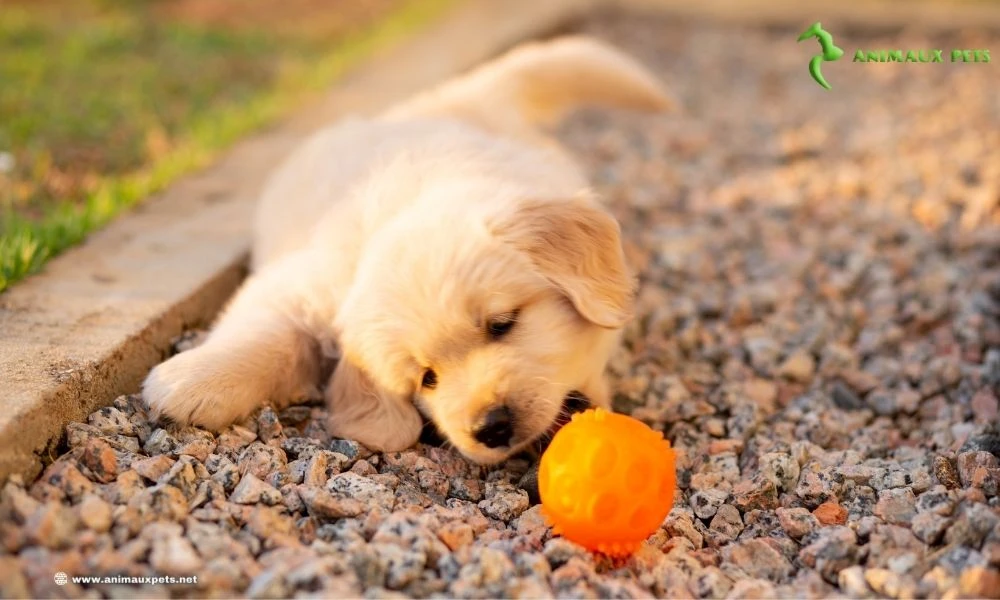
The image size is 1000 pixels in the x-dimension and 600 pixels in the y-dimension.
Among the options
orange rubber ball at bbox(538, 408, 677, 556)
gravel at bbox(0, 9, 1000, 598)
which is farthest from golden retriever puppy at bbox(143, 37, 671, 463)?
orange rubber ball at bbox(538, 408, 677, 556)

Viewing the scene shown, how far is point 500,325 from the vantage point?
8.01 ft

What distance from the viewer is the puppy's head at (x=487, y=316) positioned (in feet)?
7.78

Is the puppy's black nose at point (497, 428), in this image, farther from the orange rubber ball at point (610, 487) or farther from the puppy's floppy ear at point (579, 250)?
the puppy's floppy ear at point (579, 250)

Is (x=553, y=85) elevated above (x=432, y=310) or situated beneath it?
elevated above

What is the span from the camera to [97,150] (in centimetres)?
475

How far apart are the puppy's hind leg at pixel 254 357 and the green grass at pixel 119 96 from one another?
2.49 feet

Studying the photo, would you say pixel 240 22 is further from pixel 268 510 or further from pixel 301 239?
pixel 268 510

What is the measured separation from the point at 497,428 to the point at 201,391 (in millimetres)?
785

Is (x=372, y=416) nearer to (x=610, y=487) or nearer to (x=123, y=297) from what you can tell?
(x=610, y=487)

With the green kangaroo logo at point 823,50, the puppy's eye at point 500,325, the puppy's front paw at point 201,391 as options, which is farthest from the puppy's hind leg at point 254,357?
the green kangaroo logo at point 823,50

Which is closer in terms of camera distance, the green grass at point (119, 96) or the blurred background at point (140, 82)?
the green grass at point (119, 96)

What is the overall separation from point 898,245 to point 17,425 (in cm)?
325

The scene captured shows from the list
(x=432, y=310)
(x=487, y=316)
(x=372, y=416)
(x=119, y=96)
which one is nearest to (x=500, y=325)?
(x=487, y=316)

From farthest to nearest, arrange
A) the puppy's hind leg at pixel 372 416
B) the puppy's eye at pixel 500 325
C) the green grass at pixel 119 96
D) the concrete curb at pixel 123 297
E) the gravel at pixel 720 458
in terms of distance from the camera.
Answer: the green grass at pixel 119 96
the puppy's hind leg at pixel 372 416
the puppy's eye at pixel 500 325
the concrete curb at pixel 123 297
the gravel at pixel 720 458
